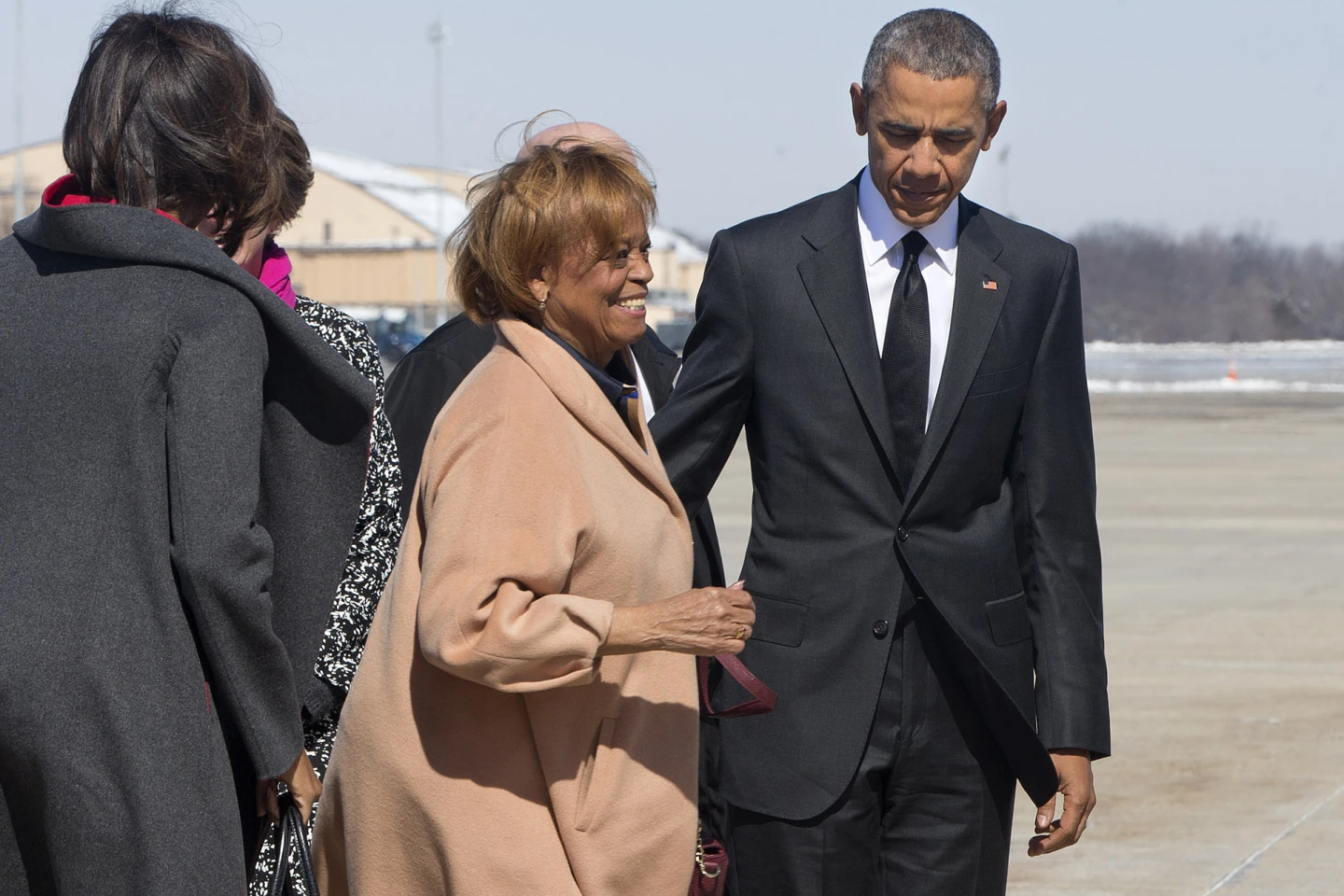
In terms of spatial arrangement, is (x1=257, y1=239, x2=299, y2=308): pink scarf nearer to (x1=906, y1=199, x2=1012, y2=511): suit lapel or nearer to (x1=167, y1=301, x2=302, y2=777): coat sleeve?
(x1=167, y1=301, x2=302, y2=777): coat sleeve

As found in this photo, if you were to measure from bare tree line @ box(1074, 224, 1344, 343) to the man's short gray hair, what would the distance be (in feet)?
336

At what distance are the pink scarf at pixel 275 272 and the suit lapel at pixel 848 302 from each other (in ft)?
3.08

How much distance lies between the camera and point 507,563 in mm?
2414

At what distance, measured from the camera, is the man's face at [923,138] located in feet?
10.5

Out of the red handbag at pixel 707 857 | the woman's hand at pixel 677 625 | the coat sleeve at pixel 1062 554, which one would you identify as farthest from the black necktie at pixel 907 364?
the woman's hand at pixel 677 625

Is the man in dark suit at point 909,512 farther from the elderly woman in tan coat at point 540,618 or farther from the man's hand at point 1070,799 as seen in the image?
the elderly woman in tan coat at point 540,618

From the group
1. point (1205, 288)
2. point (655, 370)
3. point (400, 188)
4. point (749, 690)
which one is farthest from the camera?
point (1205, 288)

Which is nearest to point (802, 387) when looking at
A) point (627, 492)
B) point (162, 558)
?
point (627, 492)

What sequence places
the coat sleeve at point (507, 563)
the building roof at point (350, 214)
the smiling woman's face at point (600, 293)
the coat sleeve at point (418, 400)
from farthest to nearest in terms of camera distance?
the building roof at point (350, 214), the coat sleeve at point (418, 400), the smiling woman's face at point (600, 293), the coat sleeve at point (507, 563)

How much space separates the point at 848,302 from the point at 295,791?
1.31 metres

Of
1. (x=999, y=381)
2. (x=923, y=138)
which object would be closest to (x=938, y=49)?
(x=923, y=138)

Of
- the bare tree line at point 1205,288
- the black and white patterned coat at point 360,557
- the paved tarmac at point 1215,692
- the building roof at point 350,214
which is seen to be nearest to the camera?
the black and white patterned coat at point 360,557

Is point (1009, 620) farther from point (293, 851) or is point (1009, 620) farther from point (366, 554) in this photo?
point (293, 851)

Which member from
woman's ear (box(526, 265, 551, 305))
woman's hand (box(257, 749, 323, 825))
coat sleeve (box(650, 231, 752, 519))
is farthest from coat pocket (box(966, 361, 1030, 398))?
woman's hand (box(257, 749, 323, 825))
